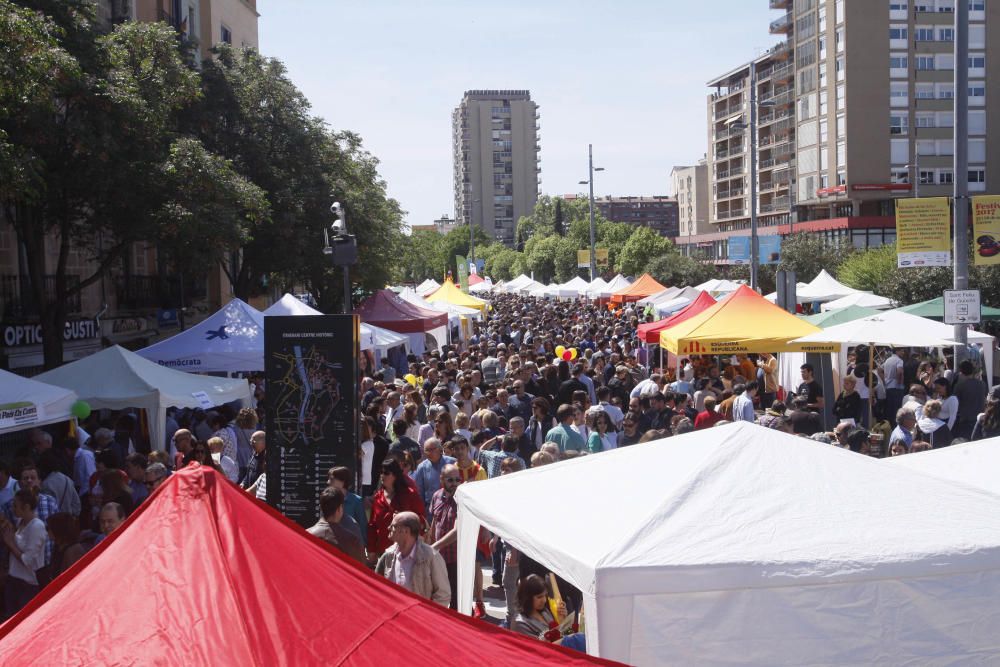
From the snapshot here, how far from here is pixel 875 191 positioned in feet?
218

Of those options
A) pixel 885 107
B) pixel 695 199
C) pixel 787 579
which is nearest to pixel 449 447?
pixel 787 579

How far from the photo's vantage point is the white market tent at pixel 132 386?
40.1ft

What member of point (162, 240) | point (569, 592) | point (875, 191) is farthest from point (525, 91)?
point (569, 592)

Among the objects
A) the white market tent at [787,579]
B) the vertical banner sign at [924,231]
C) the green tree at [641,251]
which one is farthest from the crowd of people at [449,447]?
the green tree at [641,251]

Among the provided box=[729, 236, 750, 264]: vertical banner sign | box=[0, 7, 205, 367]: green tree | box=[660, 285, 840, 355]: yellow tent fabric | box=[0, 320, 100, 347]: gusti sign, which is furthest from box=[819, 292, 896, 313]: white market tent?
box=[0, 320, 100, 347]: gusti sign

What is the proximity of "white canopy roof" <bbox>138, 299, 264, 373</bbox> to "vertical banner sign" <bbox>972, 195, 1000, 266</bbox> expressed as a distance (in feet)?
34.8

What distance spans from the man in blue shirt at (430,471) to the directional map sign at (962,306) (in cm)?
720

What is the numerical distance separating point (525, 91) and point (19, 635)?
175171mm

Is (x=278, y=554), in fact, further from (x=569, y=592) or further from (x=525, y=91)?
(x=525, y=91)

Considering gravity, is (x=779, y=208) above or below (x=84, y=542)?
above

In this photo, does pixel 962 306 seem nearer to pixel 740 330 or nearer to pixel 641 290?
pixel 740 330

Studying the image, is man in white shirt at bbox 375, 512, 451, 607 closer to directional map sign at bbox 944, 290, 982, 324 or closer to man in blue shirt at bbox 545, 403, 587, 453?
man in blue shirt at bbox 545, 403, 587, 453

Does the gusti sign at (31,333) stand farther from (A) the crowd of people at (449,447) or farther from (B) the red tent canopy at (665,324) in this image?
(B) the red tent canopy at (665,324)

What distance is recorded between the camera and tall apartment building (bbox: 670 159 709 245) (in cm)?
11388
